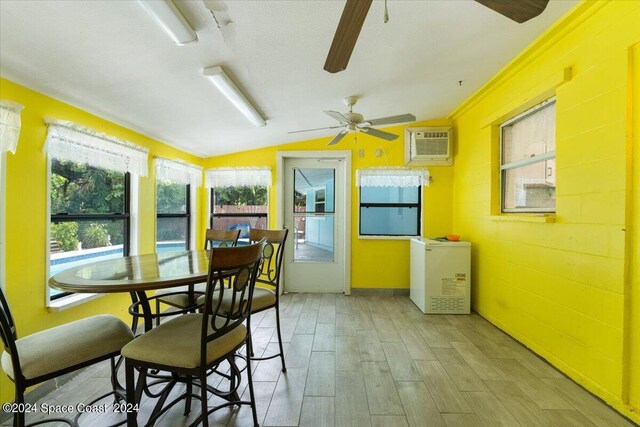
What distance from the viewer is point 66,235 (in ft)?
7.26

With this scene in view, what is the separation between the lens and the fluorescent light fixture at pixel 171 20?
1234mm

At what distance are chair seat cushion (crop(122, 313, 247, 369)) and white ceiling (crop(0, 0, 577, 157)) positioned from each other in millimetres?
1617

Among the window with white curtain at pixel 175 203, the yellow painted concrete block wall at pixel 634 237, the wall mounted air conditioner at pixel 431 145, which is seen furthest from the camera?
the wall mounted air conditioner at pixel 431 145

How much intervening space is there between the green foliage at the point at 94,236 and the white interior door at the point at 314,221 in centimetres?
215

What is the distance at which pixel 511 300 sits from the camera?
2.62 m

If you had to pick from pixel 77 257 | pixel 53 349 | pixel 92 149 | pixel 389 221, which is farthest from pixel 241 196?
pixel 53 349

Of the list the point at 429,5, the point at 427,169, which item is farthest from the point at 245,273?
the point at 427,169

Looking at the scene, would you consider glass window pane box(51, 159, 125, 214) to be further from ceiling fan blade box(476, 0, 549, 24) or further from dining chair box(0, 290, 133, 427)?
ceiling fan blade box(476, 0, 549, 24)

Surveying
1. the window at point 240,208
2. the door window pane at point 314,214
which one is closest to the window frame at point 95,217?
the window at point 240,208

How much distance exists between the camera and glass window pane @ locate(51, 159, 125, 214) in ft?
7.01

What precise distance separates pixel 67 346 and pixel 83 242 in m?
1.44

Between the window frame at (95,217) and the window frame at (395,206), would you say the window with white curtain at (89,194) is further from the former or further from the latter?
the window frame at (395,206)

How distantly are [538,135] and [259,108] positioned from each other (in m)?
2.60

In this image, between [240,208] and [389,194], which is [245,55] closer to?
[240,208]
